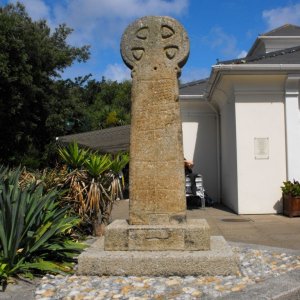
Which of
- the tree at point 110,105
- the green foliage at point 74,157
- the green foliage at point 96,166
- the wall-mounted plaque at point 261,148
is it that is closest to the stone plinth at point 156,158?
the green foliage at point 96,166

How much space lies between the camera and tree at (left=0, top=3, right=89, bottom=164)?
21.2 meters

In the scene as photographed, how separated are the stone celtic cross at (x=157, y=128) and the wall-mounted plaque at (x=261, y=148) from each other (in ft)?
23.2

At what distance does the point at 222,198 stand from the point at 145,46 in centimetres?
1067

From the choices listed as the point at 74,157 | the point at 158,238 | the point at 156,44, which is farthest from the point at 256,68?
the point at 158,238

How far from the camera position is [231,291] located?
14.2 feet

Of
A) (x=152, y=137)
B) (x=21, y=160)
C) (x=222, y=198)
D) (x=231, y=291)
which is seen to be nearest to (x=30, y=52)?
(x=21, y=160)

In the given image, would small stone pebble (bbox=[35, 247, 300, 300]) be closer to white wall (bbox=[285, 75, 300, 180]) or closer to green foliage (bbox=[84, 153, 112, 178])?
green foliage (bbox=[84, 153, 112, 178])

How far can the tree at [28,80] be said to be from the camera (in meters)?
21.2

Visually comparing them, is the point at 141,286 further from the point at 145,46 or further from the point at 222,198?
the point at 222,198

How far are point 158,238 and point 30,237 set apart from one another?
4.70 feet

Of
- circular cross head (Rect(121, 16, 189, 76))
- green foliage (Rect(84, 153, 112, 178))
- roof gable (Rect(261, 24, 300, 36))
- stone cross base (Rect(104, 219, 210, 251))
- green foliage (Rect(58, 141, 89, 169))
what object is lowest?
stone cross base (Rect(104, 219, 210, 251))

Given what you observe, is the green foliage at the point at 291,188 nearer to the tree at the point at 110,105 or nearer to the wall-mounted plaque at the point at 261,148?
the wall-mounted plaque at the point at 261,148

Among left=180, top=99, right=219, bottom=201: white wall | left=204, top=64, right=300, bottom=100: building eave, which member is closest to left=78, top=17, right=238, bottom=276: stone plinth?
left=204, top=64, right=300, bottom=100: building eave

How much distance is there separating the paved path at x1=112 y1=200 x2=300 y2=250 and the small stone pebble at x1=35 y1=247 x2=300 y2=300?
276 cm
